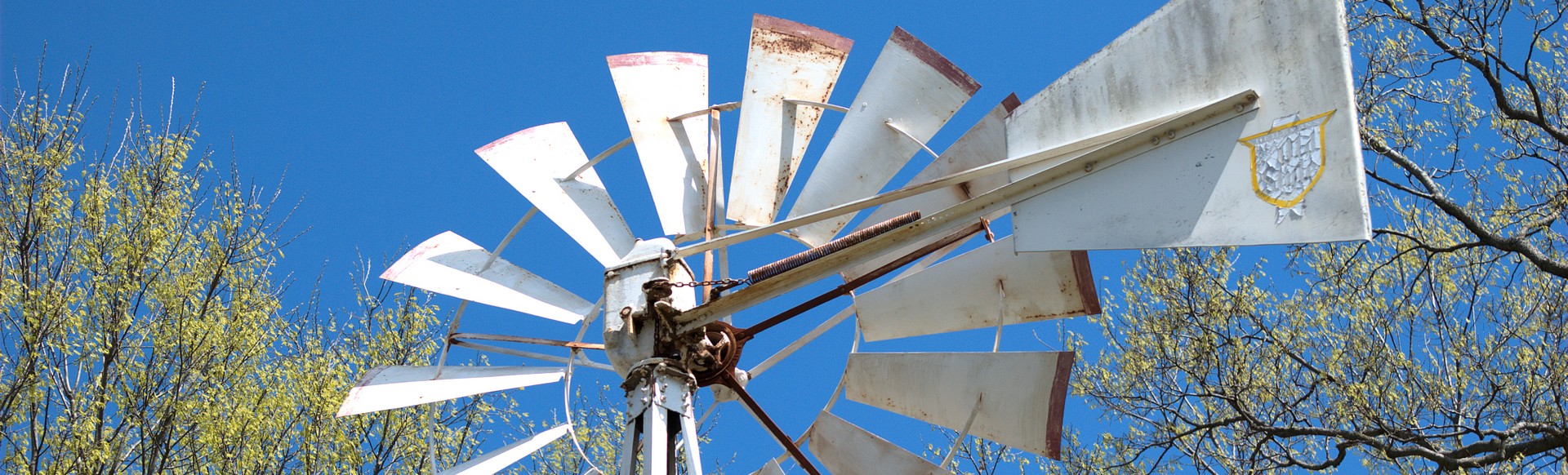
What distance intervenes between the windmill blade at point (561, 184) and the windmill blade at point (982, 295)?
51.7 inches

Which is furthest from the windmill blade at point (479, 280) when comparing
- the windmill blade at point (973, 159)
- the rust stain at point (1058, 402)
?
the rust stain at point (1058, 402)

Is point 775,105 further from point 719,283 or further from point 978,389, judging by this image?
point 978,389

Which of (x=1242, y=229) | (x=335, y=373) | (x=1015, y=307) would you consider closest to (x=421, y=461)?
(x=335, y=373)

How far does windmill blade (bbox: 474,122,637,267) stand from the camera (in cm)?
648

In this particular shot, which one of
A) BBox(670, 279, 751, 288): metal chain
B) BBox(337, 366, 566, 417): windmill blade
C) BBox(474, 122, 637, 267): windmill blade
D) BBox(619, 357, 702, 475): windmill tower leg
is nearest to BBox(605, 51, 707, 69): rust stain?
BBox(474, 122, 637, 267): windmill blade

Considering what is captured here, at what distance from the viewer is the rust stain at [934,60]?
6.45 meters

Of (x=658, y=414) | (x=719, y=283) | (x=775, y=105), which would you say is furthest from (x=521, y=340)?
(x=775, y=105)

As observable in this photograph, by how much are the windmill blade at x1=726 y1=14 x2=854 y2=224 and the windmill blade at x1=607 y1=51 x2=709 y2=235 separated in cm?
22

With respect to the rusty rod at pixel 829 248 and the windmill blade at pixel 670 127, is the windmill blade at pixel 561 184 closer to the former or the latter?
the windmill blade at pixel 670 127

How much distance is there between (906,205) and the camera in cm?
700

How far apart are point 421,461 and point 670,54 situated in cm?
495

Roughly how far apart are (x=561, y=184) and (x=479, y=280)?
22.7 inches

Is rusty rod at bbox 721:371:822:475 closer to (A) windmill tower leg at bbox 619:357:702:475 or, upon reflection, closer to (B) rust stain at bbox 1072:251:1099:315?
(A) windmill tower leg at bbox 619:357:702:475

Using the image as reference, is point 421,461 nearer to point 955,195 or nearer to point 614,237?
point 614,237
